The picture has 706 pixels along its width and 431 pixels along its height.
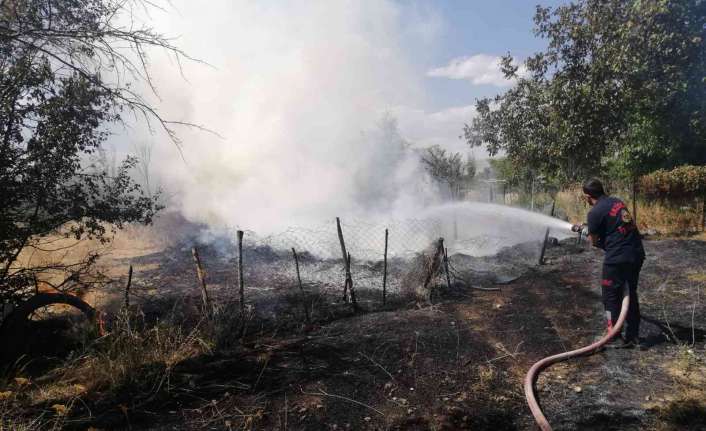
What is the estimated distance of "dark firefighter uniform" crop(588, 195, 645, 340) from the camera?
4.08 meters

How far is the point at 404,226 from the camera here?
11828 millimetres

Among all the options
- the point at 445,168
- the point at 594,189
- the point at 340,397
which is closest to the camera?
the point at 340,397

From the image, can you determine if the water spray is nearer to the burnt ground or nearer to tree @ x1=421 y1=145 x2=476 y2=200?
the burnt ground

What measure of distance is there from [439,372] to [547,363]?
3.33 feet

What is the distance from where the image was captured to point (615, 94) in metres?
10.3

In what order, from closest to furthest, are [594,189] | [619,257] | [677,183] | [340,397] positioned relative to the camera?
[340,397]
[619,257]
[594,189]
[677,183]

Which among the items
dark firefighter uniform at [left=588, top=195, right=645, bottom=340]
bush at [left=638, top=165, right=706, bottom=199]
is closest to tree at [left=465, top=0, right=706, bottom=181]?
bush at [left=638, top=165, right=706, bottom=199]

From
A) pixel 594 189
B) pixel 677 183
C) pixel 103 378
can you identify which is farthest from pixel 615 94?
pixel 103 378

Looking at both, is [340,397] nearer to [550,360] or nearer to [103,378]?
[550,360]

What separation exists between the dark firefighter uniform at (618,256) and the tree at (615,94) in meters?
7.58

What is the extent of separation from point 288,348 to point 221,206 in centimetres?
1092

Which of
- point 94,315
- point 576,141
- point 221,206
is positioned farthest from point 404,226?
point 94,315

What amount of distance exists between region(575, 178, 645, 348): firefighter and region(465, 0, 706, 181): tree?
24.9 ft

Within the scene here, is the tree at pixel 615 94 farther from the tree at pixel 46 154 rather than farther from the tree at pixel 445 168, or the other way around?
the tree at pixel 46 154
